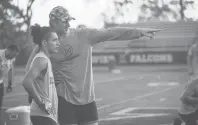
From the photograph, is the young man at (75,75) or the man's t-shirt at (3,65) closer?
the young man at (75,75)

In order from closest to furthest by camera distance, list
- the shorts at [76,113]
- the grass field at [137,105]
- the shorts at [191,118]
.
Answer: the shorts at [76,113], the shorts at [191,118], the grass field at [137,105]

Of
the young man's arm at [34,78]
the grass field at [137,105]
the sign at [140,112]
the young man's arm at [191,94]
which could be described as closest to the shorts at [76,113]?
the young man's arm at [34,78]

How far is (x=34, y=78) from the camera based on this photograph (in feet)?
14.6

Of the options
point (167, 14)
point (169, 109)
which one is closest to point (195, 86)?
Answer: point (169, 109)

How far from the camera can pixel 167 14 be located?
70.5 m

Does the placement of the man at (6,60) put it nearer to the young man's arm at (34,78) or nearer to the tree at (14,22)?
the young man's arm at (34,78)

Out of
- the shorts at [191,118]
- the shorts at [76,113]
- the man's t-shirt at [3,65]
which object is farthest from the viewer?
the man's t-shirt at [3,65]

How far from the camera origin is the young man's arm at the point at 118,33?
4969mm

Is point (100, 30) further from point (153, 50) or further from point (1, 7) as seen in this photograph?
point (1, 7)

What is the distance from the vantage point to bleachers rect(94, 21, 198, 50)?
157 feet

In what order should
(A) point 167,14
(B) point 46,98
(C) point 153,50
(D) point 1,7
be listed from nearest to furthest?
1. (B) point 46,98
2. (C) point 153,50
3. (D) point 1,7
4. (A) point 167,14

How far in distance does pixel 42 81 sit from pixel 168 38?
47.1 metres

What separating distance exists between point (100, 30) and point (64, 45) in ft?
1.36

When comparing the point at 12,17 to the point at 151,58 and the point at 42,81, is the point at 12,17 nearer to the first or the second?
the point at 151,58
